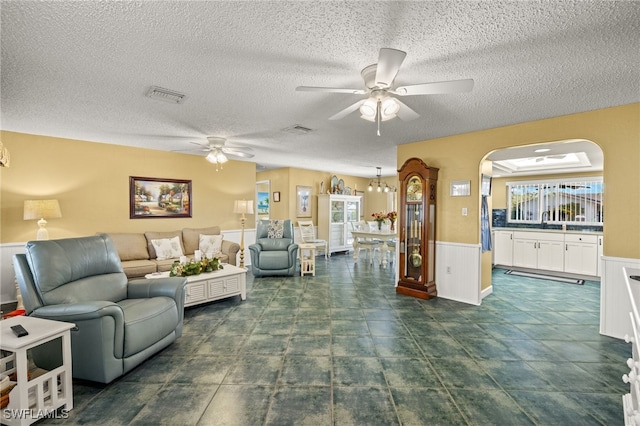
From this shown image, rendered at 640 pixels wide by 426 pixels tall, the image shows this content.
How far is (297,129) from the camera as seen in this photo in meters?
3.81

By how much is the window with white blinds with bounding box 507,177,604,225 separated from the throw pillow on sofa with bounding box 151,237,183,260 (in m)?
7.08

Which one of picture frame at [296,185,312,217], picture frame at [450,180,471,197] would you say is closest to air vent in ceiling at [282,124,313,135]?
picture frame at [450,180,471,197]

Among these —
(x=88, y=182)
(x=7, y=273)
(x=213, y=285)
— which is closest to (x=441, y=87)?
(x=213, y=285)

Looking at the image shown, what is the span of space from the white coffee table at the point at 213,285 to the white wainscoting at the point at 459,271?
291 cm

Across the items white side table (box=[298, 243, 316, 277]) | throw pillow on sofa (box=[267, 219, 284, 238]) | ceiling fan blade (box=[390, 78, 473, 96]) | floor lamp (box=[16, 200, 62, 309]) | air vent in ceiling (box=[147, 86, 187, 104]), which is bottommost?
white side table (box=[298, 243, 316, 277])

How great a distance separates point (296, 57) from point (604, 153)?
332 centimetres

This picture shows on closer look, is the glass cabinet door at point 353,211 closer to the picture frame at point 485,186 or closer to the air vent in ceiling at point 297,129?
the picture frame at point 485,186

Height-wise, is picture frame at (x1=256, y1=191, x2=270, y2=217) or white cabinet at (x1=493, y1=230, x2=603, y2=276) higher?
picture frame at (x1=256, y1=191, x2=270, y2=217)

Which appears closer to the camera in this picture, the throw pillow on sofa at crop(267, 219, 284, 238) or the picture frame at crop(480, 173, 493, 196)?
the picture frame at crop(480, 173, 493, 196)

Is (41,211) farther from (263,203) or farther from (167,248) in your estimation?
(263,203)

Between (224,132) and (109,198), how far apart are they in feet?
8.29

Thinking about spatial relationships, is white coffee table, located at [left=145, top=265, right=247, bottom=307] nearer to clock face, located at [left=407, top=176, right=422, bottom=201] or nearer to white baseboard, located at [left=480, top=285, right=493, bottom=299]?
clock face, located at [left=407, top=176, right=422, bottom=201]

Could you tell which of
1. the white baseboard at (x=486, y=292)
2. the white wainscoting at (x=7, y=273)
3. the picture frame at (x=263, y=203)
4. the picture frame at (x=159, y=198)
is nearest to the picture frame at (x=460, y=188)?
the white baseboard at (x=486, y=292)

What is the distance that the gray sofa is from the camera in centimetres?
424
